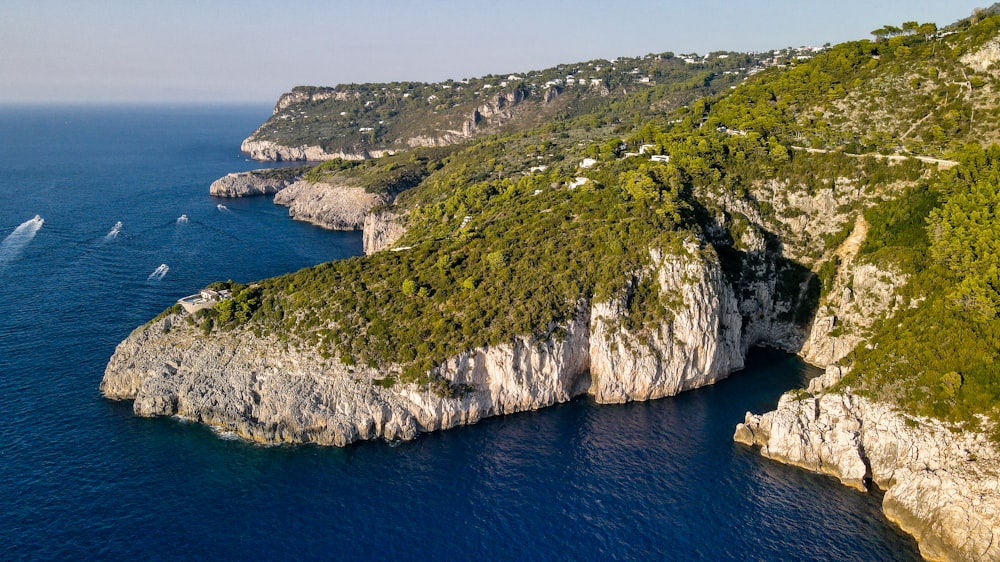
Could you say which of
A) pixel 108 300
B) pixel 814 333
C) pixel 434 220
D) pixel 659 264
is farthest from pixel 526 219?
pixel 108 300

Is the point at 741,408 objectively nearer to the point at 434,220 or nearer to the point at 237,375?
the point at 237,375

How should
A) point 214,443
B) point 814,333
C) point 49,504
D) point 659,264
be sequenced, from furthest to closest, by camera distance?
point 814,333 < point 659,264 < point 214,443 < point 49,504

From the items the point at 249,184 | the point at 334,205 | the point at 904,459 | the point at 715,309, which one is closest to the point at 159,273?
the point at 334,205

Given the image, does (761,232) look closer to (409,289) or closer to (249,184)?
(409,289)

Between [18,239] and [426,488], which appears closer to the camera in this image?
[426,488]

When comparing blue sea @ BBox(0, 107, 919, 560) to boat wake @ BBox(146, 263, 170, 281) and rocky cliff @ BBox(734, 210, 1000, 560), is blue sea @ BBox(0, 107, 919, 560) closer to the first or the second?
rocky cliff @ BBox(734, 210, 1000, 560)

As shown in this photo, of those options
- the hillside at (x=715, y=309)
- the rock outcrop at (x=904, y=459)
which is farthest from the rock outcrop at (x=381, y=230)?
the rock outcrop at (x=904, y=459)
